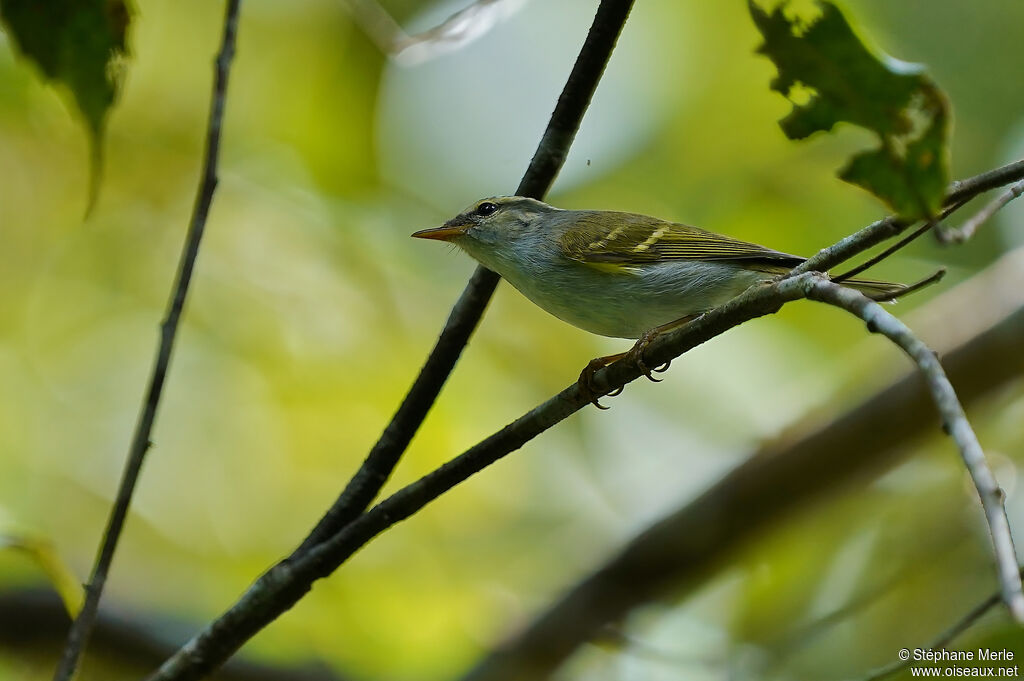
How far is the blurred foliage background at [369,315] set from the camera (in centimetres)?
505

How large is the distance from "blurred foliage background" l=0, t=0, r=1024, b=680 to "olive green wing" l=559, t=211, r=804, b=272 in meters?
1.41

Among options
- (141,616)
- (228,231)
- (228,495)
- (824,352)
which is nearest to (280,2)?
(228,231)

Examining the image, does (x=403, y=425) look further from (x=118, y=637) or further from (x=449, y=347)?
(x=118, y=637)

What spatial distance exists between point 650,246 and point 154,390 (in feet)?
6.66

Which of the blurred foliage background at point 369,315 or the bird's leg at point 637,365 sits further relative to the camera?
the blurred foliage background at point 369,315

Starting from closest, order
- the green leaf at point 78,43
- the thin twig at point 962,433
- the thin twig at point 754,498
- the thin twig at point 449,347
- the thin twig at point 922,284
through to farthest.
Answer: the thin twig at point 962,433, the thin twig at point 922,284, the green leaf at point 78,43, the thin twig at point 449,347, the thin twig at point 754,498

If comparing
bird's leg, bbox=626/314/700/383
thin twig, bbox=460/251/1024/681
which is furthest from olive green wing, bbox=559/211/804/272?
thin twig, bbox=460/251/1024/681

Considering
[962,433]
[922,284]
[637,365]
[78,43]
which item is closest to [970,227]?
[922,284]

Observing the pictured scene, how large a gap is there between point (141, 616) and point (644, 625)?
7.14ft

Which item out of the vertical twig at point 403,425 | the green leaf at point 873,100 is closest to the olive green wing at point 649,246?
the vertical twig at point 403,425

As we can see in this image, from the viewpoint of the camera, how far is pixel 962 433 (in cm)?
119

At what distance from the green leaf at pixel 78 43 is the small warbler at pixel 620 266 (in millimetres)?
1459

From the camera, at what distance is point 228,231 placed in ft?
18.8

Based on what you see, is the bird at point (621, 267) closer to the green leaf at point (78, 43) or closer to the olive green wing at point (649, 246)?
the olive green wing at point (649, 246)
